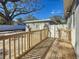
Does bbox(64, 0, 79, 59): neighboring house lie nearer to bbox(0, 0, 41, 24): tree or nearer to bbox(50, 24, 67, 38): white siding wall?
bbox(50, 24, 67, 38): white siding wall

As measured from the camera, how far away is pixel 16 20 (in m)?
31.0

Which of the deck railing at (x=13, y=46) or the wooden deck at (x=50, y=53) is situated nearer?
the deck railing at (x=13, y=46)

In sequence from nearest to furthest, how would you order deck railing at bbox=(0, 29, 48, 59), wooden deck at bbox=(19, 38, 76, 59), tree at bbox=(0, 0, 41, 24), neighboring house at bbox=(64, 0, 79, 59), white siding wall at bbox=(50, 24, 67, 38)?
1. deck railing at bbox=(0, 29, 48, 59)
2. neighboring house at bbox=(64, 0, 79, 59)
3. wooden deck at bbox=(19, 38, 76, 59)
4. white siding wall at bbox=(50, 24, 67, 38)
5. tree at bbox=(0, 0, 41, 24)

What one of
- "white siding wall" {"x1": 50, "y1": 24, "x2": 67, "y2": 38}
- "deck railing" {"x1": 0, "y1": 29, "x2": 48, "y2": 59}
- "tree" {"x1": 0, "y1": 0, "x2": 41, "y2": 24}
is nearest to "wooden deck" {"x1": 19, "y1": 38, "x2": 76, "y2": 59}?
"deck railing" {"x1": 0, "y1": 29, "x2": 48, "y2": 59}

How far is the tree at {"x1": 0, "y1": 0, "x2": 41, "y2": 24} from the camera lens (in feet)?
82.4

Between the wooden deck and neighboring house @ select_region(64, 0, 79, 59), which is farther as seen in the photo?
the wooden deck

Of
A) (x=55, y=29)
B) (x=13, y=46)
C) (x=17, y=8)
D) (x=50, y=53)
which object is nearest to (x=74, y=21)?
(x=50, y=53)

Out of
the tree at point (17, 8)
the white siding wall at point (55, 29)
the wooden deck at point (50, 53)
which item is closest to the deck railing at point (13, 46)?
the wooden deck at point (50, 53)

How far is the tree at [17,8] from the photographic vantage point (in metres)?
25.1

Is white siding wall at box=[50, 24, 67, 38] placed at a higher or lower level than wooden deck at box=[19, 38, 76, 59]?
higher

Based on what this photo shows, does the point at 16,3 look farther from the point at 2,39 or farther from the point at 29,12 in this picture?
the point at 2,39

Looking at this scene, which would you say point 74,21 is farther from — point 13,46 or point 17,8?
point 17,8

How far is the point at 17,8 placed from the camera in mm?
25953

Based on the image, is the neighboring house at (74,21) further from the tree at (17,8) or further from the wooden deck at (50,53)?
the tree at (17,8)
